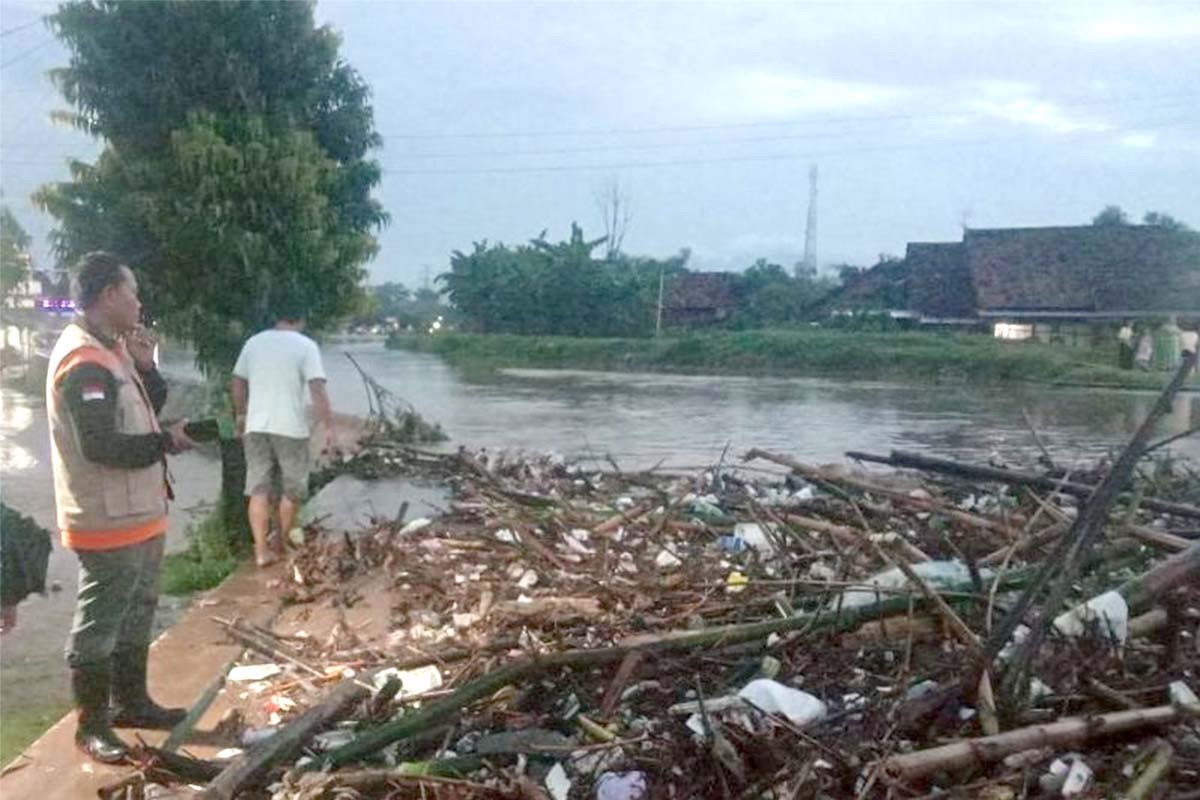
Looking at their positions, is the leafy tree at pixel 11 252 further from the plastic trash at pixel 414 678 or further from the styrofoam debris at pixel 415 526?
the styrofoam debris at pixel 415 526

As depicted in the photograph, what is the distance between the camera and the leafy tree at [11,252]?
4.38m

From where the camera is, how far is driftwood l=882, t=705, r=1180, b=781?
310cm

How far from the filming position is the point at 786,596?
4531 mm

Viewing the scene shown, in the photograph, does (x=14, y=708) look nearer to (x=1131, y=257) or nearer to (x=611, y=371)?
(x=1131, y=257)

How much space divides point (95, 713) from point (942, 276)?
5933 mm

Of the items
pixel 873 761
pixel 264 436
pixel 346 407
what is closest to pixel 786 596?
pixel 873 761

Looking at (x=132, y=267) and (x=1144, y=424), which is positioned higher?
(x=132, y=267)

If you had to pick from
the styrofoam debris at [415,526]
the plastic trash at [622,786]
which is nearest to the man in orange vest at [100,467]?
the plastic trash at [622,786]

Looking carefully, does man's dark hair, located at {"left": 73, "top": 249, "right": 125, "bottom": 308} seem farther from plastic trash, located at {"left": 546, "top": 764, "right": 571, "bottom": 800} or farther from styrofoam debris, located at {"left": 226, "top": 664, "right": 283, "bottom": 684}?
plastic trash, located at {"left": 546, "top": 764, "right": 571, "bottom": 800}

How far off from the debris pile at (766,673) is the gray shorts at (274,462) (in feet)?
3.40

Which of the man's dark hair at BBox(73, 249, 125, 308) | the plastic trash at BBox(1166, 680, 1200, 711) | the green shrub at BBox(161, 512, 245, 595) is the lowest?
the green shrub at BBox(161, 512, 245, 595)

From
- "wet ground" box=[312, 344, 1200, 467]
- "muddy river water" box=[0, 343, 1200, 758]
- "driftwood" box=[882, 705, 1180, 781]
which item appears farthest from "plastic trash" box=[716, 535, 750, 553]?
"wet ground" box=[312, 344, 1200, 467]

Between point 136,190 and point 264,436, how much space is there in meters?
1.89

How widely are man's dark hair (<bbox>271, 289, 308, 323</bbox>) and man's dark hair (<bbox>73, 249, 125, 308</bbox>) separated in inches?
88.4
